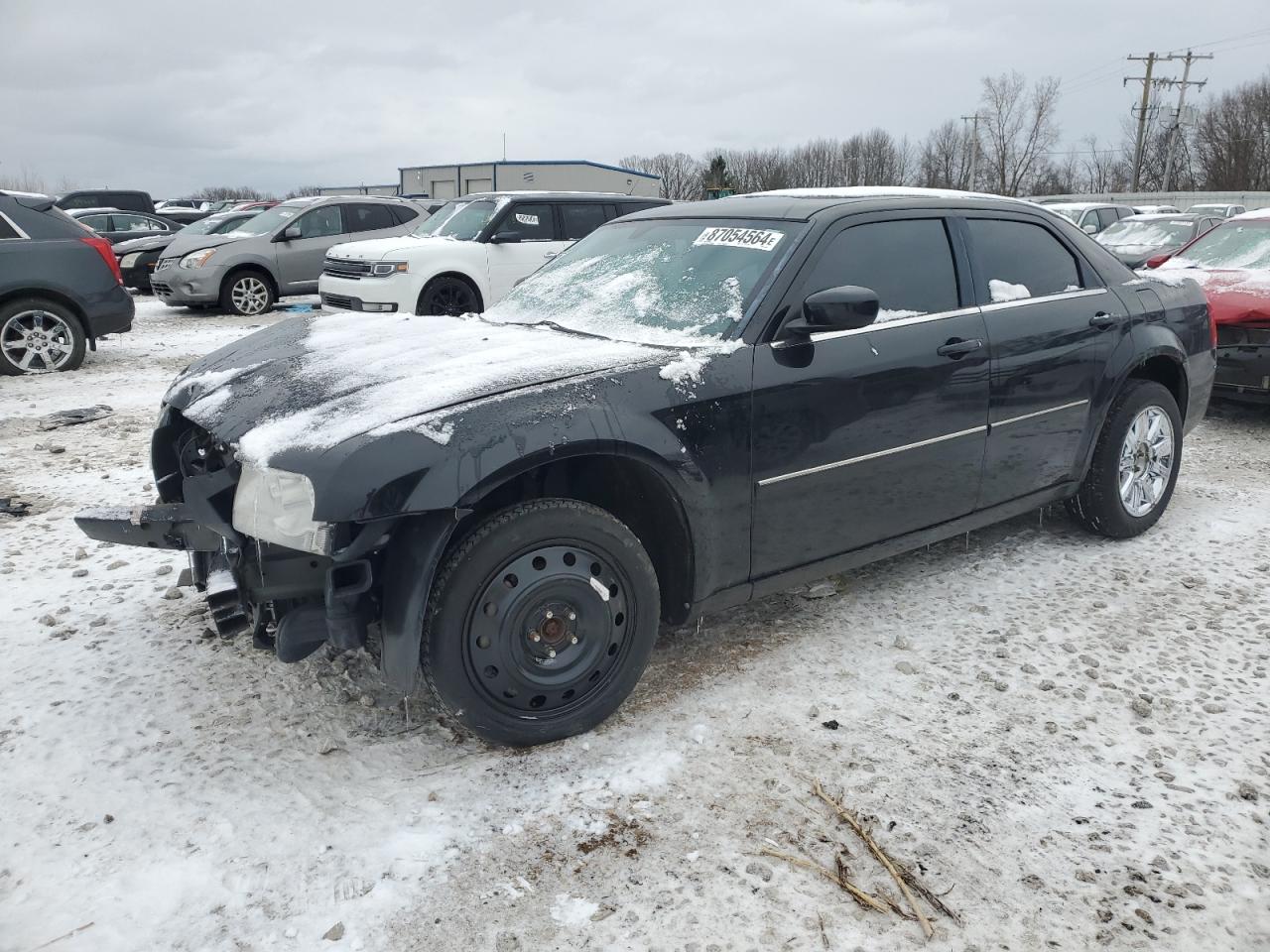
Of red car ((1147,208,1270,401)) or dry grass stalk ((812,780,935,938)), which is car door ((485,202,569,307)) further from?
dry grass stalk ((812,780,935,938))

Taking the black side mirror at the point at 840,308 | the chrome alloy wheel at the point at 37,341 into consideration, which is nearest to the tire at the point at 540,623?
the black side mirror at the point at 840,308

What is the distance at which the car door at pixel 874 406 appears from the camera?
3.18m

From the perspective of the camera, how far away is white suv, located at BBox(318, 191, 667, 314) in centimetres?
1013

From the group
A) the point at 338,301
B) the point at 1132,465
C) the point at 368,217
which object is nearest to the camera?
the point at 1132,465

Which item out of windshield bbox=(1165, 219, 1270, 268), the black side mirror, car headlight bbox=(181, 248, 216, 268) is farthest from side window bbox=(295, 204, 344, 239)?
the black side mirror

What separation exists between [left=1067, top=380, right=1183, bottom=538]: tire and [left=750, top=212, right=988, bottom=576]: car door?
1.00 metres

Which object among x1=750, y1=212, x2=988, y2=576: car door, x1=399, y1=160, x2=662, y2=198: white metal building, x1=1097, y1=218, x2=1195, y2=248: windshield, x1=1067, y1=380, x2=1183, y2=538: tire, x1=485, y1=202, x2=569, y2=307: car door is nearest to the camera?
x1=750, y1=212, x2=988, y2=576: car door

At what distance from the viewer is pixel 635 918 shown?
7.22 ft

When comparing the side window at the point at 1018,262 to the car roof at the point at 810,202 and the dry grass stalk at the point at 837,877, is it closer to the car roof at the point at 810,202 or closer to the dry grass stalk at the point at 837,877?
the car roof at the point at 810,202

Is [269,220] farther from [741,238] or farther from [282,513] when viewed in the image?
[282,513]

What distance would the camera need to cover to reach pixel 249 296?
43.8ft

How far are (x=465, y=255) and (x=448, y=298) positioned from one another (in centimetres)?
51

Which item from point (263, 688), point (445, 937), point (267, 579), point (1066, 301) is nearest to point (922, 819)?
point (445, 937)

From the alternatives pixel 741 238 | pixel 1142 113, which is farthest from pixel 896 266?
pixel 1142 113
